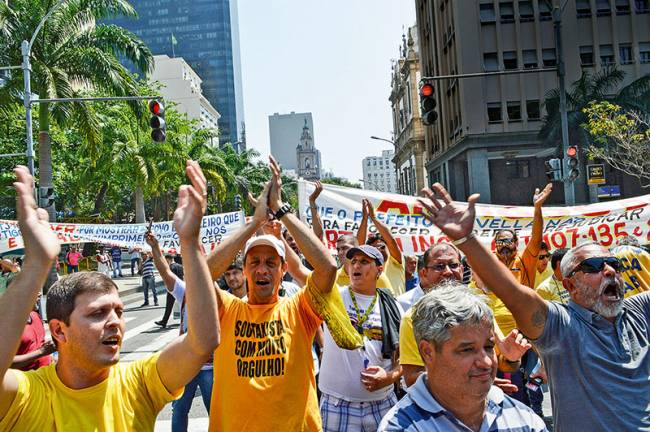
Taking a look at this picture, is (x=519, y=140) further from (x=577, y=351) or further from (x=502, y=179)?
(x=577, y=351)

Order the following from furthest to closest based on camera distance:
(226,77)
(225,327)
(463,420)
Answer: (226,77)
(225,327)
(463,420)

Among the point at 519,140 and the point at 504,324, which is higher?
the point at 519,140

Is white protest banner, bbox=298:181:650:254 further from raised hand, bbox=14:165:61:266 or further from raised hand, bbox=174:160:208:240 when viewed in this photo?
raised hand, bbox=14:165:61:266

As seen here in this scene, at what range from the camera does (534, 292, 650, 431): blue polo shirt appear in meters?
3.04

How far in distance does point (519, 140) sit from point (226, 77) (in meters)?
139

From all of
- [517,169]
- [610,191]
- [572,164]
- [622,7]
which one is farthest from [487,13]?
[572,164]

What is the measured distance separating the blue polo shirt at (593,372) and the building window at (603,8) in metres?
41.8

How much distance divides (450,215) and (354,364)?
1.57 meters

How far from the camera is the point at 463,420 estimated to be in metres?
2.43

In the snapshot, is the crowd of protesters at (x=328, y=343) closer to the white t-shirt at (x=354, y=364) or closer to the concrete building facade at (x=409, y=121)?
the white t-shirt at (x=354, y=364)

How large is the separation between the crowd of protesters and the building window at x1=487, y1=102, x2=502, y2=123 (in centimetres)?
3707

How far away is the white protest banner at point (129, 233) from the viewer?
1381 cm

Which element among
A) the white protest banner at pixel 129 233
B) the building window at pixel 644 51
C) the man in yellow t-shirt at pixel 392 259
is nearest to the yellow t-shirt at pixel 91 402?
the man in yellow t-shirt at pixel 392 259

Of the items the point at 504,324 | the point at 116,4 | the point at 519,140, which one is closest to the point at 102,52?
the point at 116,4
